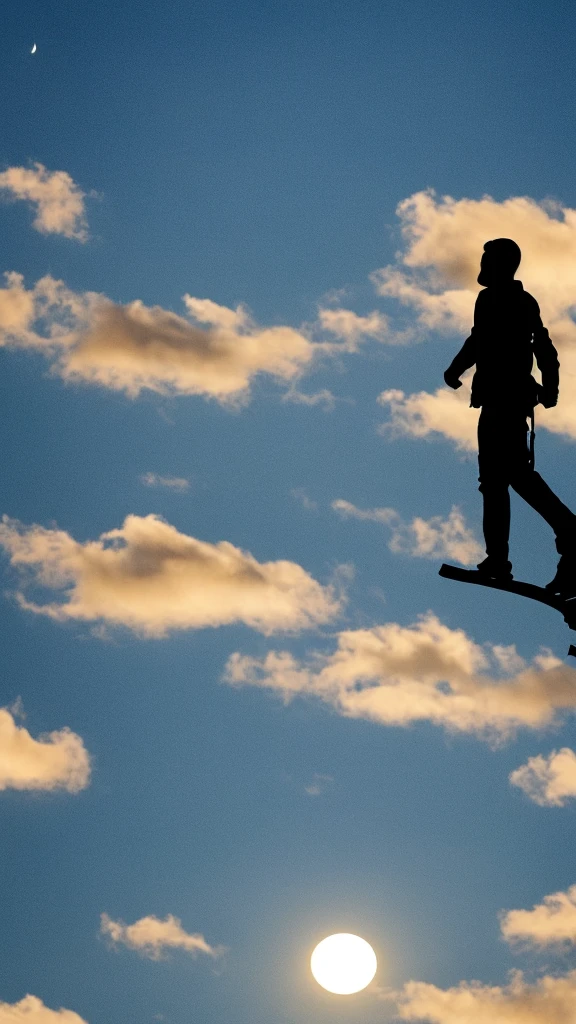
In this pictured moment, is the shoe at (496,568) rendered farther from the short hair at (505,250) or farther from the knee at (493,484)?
the short hair at (505,250)

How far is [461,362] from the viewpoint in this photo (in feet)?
53.3

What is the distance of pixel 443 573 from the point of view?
639 inches

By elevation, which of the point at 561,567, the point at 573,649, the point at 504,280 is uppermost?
the point at 504,280

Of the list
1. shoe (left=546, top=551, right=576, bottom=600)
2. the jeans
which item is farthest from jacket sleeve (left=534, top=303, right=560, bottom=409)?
shoe (left=546, top=551, right=576, bottom=600)

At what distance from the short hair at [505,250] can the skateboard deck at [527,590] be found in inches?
123

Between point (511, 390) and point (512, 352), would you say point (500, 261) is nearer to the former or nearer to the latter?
point (512, 352)

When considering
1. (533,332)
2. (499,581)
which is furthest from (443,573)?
(533,332)

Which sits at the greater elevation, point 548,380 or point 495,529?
point 548,380

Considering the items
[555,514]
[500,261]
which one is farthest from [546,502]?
[500,261]

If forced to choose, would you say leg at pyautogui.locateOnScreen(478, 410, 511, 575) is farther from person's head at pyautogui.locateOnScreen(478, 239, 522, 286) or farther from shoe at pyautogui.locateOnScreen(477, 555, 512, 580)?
person's head at pyautogui.locateOnScreen(478, 239, 522, 286)

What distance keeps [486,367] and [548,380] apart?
0.64m

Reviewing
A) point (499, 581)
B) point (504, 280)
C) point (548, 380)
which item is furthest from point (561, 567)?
point (504, 280)

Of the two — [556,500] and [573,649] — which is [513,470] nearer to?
[556,500]

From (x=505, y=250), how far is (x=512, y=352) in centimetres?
103
